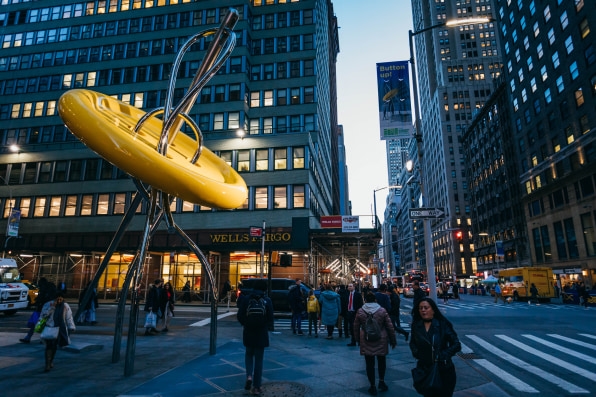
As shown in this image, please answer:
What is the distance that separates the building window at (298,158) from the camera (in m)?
33.2

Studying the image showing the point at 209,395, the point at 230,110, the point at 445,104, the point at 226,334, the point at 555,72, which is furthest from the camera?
the point at 445,104

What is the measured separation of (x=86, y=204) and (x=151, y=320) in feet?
88.9

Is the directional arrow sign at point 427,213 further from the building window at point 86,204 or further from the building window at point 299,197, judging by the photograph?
the building window at point 86,204

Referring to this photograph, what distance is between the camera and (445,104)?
108 m

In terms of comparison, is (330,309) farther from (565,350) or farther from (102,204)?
(102,204)

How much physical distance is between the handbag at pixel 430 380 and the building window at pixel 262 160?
29930 mm

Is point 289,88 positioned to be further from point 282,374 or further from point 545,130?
point 545,130

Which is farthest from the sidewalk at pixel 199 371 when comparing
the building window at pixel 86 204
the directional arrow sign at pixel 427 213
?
the building window at pixel 86 204

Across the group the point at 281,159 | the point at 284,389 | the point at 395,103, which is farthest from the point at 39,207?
the point at 284,389

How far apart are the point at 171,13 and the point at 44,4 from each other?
58.3 ft

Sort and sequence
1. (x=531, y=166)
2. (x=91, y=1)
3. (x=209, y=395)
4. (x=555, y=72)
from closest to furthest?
1. (x=209, y=395)
2. (x=91, y=1)
3. (x=555, y=72)
4. (x=531, y=166)

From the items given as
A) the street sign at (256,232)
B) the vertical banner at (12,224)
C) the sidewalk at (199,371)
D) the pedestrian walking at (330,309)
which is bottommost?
the sidewalk at (199,371)

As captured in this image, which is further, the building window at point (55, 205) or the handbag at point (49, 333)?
the building window at point (55, 205)

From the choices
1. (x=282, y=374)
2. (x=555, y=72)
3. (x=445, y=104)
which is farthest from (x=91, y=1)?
(x=445, y=104)
